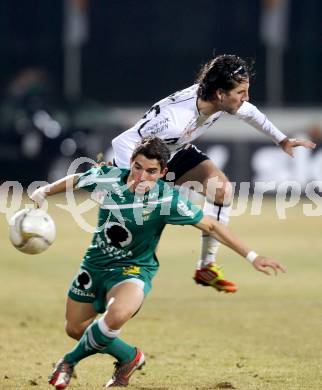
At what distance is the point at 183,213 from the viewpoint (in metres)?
7.80

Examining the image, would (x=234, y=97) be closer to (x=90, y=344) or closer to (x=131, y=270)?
(x=131, y=270)

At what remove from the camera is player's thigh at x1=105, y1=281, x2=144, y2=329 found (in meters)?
7.57

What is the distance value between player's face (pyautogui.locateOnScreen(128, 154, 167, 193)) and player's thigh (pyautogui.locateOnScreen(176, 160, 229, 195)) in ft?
6.16

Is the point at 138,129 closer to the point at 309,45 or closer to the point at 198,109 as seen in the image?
the point at 198,109

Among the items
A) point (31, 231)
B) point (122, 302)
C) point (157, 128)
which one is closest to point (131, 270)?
point (122, 302)

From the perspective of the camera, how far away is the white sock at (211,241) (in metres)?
9.66

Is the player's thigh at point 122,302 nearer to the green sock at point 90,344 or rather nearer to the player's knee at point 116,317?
the player's knee at point 116,317

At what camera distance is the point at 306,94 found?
88.9ft

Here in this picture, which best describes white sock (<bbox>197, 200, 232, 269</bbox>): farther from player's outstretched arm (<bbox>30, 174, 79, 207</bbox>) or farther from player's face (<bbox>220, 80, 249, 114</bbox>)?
player's outstretched arm (<bbox>30, 174, 79, 207</bbox>)

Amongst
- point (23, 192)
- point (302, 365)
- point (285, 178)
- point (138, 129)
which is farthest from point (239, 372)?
point (23, 192)

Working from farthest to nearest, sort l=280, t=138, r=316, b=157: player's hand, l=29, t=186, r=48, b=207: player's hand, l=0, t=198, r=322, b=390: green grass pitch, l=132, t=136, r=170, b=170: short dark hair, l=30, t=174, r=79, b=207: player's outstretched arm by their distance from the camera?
1. l=280, t=138, r=316, b=157: player's hand
2. l=0, t=198, r=322, b=390: green grass pitch
3. l=29, t=186, r=48, b=207: player's hand
4. l=30, t=174, r=79, b=207: player's outstretched arm
5. l=132, t=136, r=170, b=170: short dark hair

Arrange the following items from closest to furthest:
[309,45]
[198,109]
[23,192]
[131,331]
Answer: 1. [198,109]
2. [131,331]
3. [23,192]
4. [309,45]

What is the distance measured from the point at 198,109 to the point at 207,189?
890mm

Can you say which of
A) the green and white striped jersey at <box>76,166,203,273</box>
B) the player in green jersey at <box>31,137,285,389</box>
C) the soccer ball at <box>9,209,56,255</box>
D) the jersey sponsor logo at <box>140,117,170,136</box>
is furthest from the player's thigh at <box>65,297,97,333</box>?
the jersey sponsor logo at <box>140,117,170,136</box>
